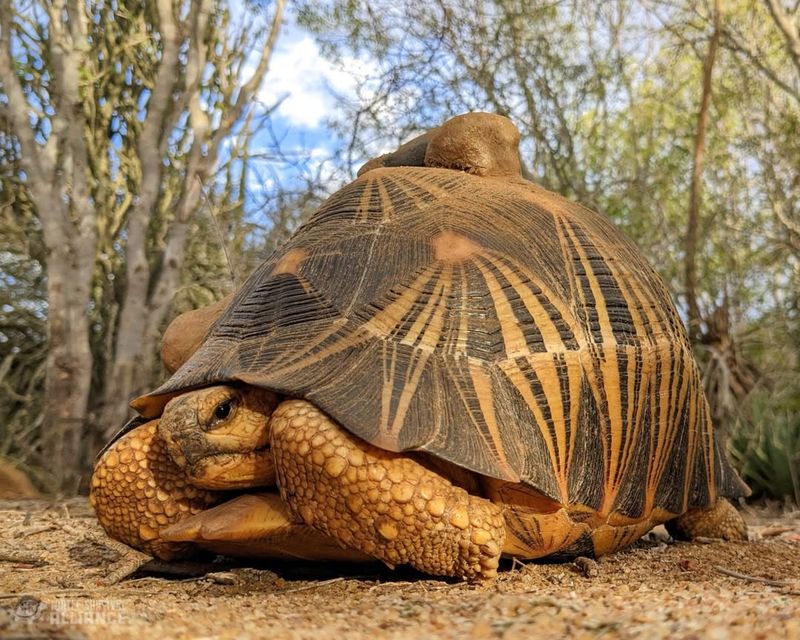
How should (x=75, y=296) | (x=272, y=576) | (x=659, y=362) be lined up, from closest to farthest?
(x=272, y=576), (x=659, y=362), (x=75, y=296)

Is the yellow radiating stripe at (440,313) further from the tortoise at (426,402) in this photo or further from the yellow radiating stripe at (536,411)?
the yellow radiating stripe at (536,411)

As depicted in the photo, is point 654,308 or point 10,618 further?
point 654,308

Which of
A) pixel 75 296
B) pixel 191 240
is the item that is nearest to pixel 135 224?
pixel 75 296

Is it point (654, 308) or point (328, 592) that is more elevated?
point (654, 308)

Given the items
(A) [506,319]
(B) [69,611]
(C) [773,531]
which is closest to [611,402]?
(A) [506,319]

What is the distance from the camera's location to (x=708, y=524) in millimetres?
2928

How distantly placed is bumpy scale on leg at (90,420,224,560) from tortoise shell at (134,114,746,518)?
0.45ft

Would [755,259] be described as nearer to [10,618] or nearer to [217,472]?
[217,472]

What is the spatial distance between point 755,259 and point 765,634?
8.22 m

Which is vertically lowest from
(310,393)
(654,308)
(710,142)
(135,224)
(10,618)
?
(10,618)

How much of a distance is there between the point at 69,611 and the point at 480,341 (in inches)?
44.5

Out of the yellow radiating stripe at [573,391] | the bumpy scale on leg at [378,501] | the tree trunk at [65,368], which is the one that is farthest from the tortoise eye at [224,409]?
the tree trunk at [65,368]

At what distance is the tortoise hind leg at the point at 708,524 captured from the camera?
2.93 m

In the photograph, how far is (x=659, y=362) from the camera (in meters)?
2.48
